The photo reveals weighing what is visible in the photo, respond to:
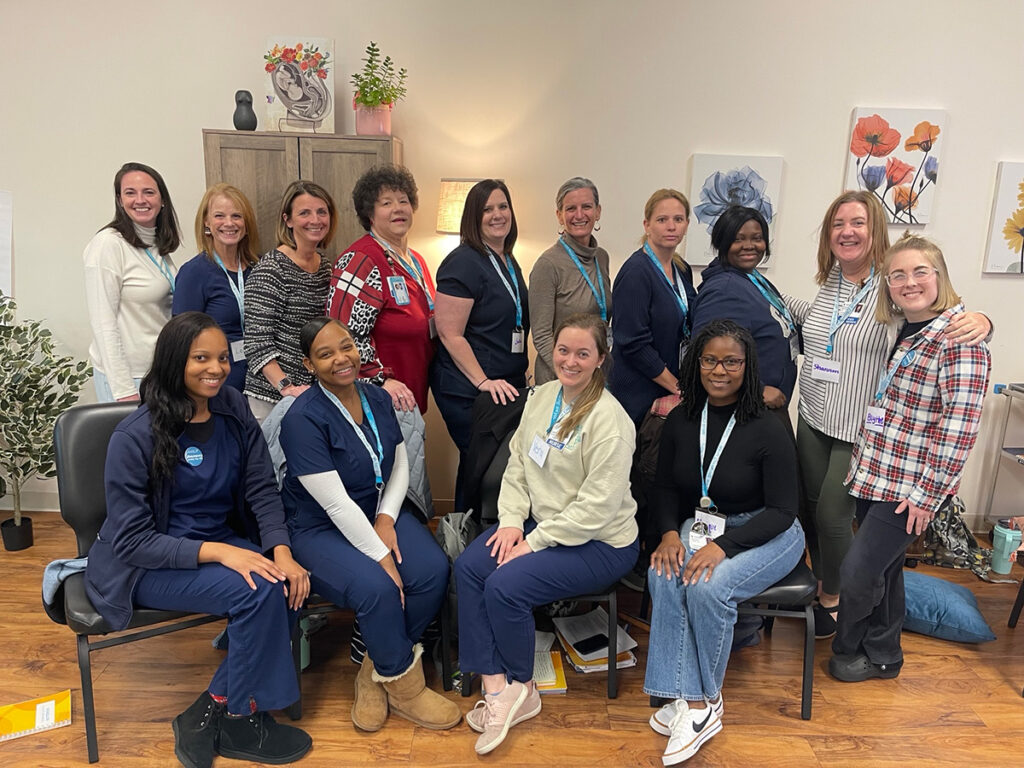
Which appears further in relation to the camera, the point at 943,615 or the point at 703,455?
the point at 943,615

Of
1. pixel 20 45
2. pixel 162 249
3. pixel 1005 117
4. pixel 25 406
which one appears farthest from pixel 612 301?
pixel 20 45

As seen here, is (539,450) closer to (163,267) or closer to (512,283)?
(512,283)

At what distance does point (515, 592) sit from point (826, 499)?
51.4 inches

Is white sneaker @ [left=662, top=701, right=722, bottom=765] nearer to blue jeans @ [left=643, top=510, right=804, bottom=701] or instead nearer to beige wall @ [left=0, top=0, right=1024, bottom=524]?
blue jeans @ [left=643, top=510, right=804, bottom=701]

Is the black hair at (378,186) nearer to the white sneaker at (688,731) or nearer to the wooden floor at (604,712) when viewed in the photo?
the wooden floor at (604,712)

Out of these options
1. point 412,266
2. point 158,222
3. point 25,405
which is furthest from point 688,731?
point 25,405

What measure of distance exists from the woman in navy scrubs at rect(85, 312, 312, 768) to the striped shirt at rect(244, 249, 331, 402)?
21.3 inches

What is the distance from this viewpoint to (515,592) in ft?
7.04

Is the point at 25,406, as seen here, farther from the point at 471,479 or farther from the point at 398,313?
the point at 471,479

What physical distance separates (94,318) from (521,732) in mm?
2306

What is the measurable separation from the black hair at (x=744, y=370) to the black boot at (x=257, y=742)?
1.70m

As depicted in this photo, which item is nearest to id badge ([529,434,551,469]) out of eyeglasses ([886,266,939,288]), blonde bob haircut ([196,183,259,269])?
eyeglasses ([886,266,939,288])

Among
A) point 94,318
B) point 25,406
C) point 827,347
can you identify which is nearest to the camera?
point 827,347

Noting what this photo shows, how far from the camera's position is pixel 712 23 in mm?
3514
